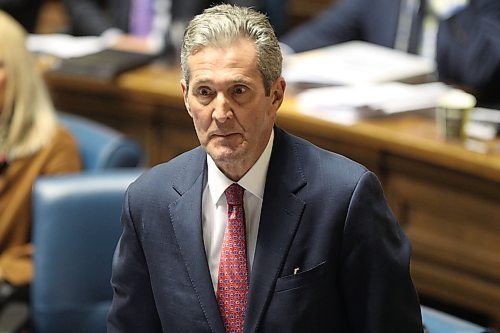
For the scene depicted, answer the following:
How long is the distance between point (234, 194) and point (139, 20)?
290 cm

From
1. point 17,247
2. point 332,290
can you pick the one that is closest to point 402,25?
point 17,247

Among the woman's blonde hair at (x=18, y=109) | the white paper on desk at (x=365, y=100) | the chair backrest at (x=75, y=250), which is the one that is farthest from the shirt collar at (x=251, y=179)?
the white paper on desk at (x=365, y=100)

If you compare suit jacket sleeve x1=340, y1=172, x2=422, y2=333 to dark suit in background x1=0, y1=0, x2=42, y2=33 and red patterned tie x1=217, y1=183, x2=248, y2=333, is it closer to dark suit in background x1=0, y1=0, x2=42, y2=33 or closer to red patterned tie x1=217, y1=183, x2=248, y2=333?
red patterned tie x1=217, y1=183, x2=248, y2=333

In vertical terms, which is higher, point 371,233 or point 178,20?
point 371,233

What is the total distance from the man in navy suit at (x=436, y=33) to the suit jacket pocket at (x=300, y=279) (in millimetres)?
1790

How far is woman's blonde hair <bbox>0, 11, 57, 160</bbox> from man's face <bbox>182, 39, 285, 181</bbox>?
4.75 feet

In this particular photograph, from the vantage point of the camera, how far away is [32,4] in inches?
191

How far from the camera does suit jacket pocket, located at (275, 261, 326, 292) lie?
146 cm

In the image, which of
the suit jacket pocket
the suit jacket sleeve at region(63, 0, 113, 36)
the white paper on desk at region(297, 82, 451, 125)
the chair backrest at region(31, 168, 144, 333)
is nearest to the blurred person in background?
the suit jacket sleeve at region(63, 0, 113, 36)

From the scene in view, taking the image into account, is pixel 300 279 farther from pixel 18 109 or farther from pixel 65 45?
pixel 65 45

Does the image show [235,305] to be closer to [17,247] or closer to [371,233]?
[371,233]

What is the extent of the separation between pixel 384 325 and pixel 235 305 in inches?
9.3

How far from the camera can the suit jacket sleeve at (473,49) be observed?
3.28 m

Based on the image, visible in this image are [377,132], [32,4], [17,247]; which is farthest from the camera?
[32,4]
